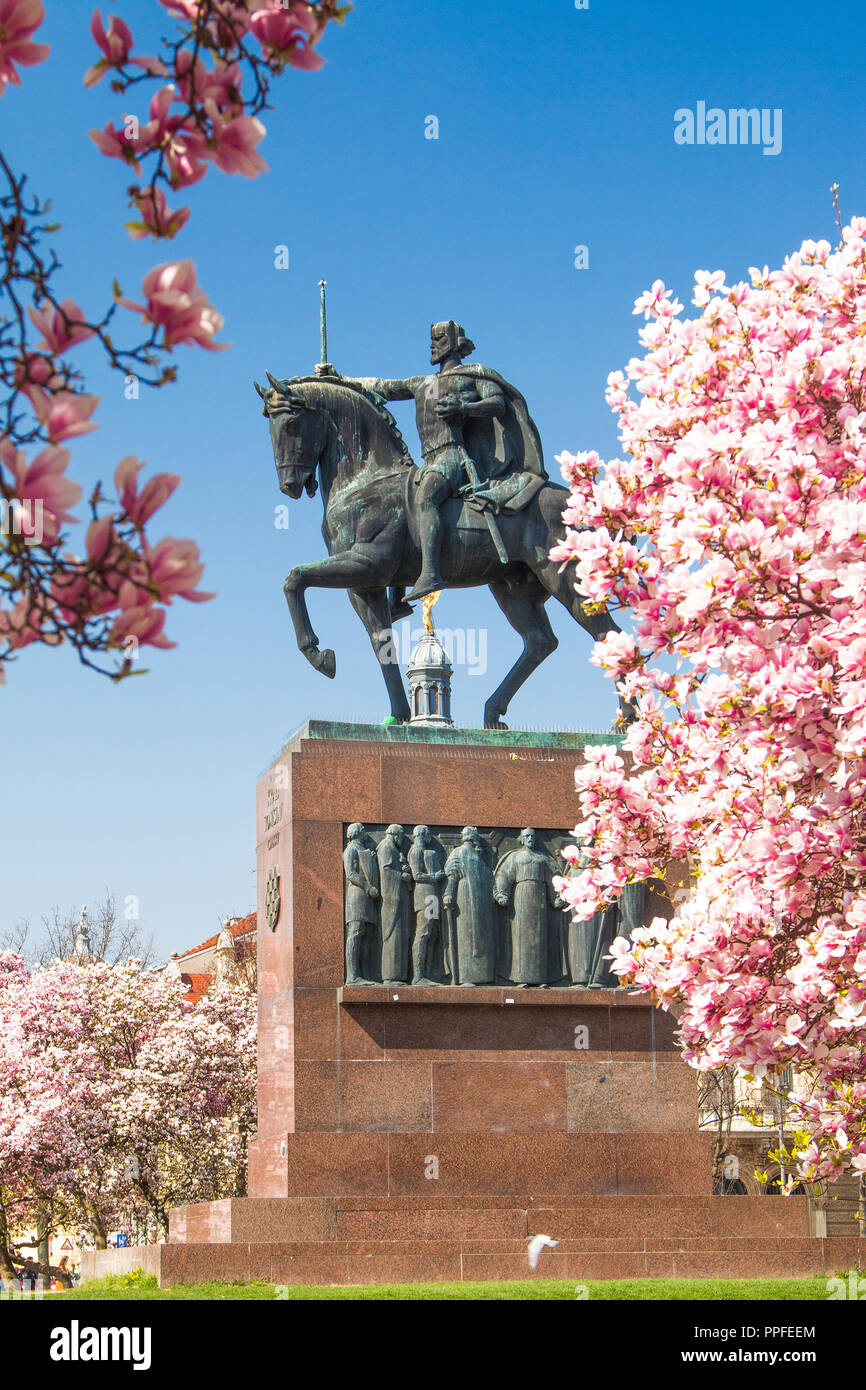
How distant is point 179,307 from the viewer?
3.88 m

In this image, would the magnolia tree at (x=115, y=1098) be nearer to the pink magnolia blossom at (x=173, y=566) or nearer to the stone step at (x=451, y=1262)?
the stone step at (x=451, y=1262)

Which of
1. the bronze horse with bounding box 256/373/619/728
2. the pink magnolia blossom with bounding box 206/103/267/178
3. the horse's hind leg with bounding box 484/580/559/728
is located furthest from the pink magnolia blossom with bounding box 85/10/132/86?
the horse's hind leg with bounding box 484/580/559/728

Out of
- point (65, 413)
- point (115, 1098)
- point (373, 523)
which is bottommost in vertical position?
point (115, 1098)

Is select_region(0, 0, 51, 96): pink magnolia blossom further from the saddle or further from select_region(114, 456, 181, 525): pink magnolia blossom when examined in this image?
the saddle

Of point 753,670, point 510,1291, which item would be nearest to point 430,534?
point 510,1291

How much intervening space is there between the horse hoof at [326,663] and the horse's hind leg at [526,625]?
73.8 inches

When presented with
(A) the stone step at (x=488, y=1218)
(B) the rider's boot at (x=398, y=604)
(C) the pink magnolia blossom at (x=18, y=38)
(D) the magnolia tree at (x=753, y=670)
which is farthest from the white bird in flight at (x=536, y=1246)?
(C) the pink magnolia blossom at (x=18, y=38)

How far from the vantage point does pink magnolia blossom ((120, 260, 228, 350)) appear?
3.87 meters

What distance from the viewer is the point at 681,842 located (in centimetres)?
1037

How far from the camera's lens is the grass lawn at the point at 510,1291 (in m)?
13.7

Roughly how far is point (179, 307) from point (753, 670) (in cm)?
550

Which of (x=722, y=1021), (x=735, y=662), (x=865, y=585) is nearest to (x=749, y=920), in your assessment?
(x=722, y=1021)

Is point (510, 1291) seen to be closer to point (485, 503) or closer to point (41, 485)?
point (485, 503)

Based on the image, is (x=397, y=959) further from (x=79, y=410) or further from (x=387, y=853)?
(x=79, y=410)
